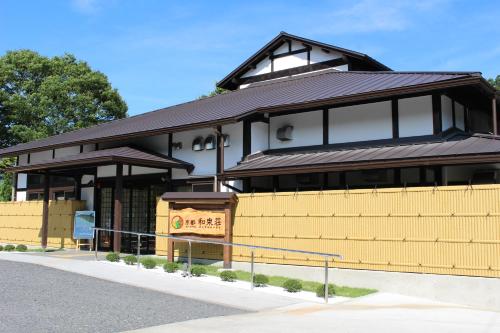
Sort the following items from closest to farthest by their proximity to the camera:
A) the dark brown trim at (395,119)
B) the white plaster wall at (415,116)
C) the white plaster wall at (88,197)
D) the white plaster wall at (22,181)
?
the white plaster wall at (415,116) < the dark brown trim at (395,119) < the white plaster wall at (88,197) < the white plaster wall at (22,181)

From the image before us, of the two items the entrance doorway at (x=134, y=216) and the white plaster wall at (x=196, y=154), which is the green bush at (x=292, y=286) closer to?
the white plaster wall at (x=196, y=154)

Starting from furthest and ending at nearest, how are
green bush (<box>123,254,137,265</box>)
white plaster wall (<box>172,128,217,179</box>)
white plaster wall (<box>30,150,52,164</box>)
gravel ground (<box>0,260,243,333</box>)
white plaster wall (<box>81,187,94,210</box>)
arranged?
white plaster wall (<box>30,150,52,164</box>) → white plaster wall (<box>81,187,94,210</box>) → white plaster wall (<box>172,128,217,179</box>) → green bush (<box>123,254,137,265</box>) → gravel ground (<box>0,260,243,333</box>)

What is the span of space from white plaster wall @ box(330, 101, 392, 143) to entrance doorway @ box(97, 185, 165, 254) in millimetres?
7046

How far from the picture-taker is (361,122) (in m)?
16.1

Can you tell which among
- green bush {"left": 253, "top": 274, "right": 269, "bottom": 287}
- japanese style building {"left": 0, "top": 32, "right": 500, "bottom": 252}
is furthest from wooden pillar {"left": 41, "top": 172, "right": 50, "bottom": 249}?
green bush {"left": 253, "top": 274, "right": 269, "bottom": 287}

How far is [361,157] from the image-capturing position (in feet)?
47.9

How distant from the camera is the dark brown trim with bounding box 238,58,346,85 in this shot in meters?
21.8

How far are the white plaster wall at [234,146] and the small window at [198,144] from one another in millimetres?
1150

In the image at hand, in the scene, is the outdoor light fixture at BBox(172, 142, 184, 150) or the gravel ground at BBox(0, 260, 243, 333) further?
the outdoor light fixture at BBox(172, 142, 184, 150)

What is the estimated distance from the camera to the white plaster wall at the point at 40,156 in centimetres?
2475

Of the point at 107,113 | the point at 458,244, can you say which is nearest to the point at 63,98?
the point at 107,113

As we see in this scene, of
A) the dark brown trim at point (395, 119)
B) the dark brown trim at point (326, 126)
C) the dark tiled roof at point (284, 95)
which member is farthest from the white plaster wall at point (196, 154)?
the dark brown trim at point (395, 119)

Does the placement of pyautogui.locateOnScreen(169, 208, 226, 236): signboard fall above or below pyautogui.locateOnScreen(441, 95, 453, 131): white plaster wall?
below

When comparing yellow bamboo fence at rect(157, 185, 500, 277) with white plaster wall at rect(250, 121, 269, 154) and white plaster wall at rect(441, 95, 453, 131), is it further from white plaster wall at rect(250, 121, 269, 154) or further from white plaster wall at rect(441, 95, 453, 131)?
white plaster wall at rect(441, 95, 453, 131)
